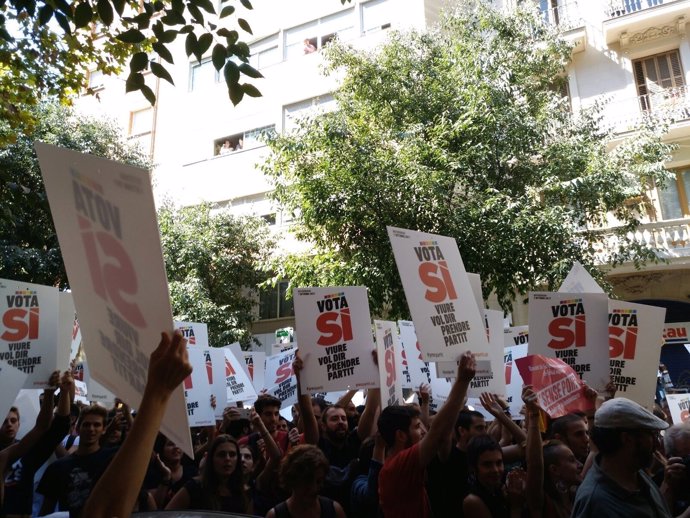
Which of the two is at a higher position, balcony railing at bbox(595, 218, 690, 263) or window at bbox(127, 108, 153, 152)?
window at bbox(127, 108, 153, 152)

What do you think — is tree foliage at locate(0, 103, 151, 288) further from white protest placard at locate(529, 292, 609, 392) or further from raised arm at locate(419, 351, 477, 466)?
raised arm at locate(419, 351, 477, 466)

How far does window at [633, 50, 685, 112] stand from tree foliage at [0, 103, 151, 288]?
1336 centimetres

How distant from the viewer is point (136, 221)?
1.92 metres

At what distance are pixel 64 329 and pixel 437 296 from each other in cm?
278

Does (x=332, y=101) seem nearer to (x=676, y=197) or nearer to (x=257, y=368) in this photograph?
(x=676, y=197)

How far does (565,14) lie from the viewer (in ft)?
54.2

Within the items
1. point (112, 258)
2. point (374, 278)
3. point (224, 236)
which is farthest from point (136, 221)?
point (224, 236)

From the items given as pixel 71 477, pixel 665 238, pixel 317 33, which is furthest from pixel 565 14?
pixel 71 477

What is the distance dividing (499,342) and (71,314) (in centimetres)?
367

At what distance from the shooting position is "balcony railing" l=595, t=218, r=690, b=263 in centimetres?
1359

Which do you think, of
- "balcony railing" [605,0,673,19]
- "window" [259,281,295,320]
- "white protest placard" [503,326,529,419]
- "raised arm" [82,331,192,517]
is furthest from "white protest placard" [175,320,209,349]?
"balcony railing" [605,0,673,19]

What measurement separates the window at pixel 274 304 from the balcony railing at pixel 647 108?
10.6m

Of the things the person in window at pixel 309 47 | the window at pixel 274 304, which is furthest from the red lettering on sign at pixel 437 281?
the person in window at pixel 309 47

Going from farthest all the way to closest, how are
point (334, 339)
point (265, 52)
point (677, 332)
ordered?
point (265, 52) < point (677, 332) < point (334, 339)
